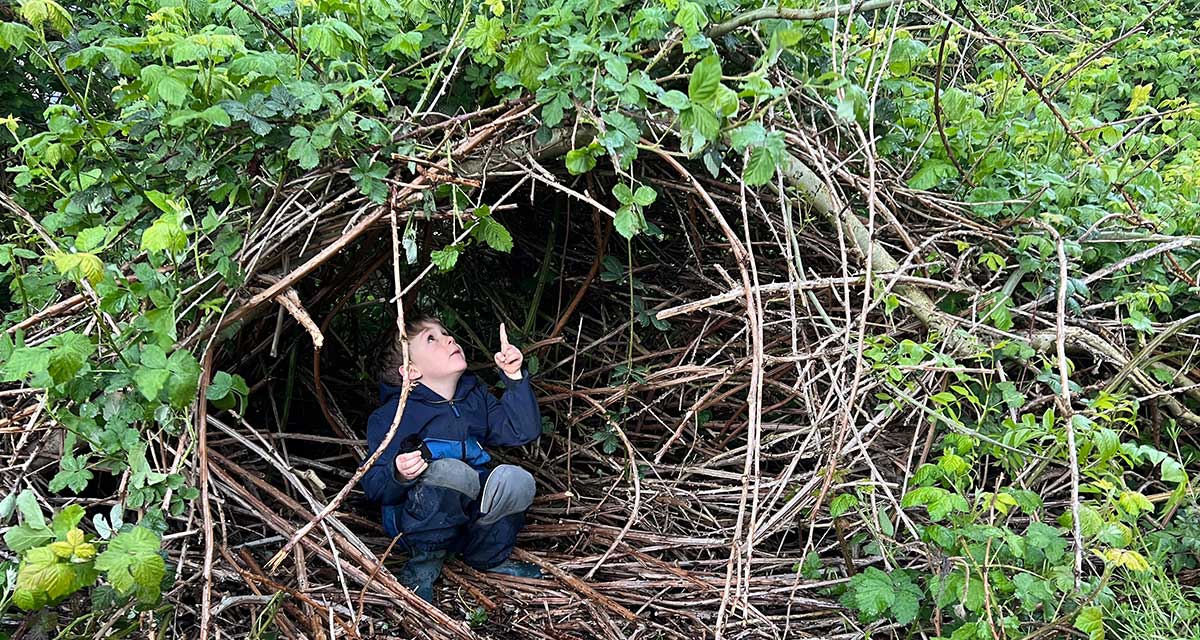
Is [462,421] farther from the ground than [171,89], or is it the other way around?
[171,89]

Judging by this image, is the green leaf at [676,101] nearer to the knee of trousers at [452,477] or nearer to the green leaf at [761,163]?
the green leaf at [761,163]

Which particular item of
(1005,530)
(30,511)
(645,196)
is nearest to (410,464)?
(30,511)

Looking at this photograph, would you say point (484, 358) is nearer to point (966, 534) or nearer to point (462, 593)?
point (462, 593)

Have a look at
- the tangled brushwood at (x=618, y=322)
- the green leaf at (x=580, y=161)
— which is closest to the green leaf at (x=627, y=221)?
the tangled brushwood at (x=618, y=322)

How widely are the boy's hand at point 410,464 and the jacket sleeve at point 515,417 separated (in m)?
0.32

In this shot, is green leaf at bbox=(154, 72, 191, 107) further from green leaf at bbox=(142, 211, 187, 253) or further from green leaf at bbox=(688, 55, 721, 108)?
green leaf at bbox=(688, 55, 721, 108)

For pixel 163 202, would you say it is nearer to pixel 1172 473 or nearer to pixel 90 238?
pixel 90 238

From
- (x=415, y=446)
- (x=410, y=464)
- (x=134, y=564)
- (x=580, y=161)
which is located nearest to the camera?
(x=134, y=564)

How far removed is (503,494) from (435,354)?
438 millimetres

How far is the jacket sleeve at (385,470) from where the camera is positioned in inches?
90.2

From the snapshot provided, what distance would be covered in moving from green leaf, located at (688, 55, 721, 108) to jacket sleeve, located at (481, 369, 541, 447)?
1.12m

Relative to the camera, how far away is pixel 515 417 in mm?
2457

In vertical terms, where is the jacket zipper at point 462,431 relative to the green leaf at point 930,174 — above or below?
below

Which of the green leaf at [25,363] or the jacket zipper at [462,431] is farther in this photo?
the jacket zipper at [462,431]
